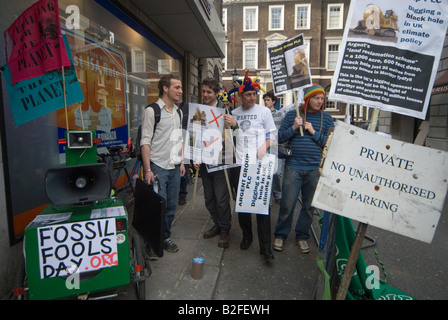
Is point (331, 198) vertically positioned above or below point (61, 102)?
below

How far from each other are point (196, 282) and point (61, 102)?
2.02 metres

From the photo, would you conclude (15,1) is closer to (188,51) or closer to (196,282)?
(196,282)

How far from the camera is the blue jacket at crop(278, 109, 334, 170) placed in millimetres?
3188

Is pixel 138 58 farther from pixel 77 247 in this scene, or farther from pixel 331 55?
pixel 331 55

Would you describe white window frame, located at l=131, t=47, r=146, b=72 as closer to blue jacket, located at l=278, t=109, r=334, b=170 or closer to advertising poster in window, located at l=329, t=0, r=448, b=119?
blue jacket, located at l=278, t=109, r=334, b=170

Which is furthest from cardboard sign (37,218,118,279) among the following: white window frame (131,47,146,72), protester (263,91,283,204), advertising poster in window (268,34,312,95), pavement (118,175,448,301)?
white window frame (131,47,146,72)

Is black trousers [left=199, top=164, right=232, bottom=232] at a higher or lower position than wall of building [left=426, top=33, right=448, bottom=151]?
lower

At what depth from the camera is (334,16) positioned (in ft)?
95.7

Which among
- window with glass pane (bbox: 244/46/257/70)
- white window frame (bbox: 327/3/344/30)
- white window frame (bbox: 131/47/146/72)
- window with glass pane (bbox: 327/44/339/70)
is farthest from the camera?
window with glass pane (bbox: 244/46/257/70)

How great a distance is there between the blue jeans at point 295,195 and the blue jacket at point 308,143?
0.09 metres

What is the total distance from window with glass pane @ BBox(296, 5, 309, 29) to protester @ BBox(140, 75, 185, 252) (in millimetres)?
31102

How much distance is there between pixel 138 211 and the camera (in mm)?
3252
